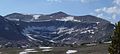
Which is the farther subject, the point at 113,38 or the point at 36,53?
the point at 36,53

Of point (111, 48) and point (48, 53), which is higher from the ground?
point (111, 48)

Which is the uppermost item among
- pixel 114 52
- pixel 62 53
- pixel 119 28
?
pixel 119 28

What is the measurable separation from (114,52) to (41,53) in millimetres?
154112

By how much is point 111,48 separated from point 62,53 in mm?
142826

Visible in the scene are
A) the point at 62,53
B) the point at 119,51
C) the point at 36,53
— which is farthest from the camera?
the point at 36,53

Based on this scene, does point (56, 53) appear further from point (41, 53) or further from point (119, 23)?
point (119, 23)

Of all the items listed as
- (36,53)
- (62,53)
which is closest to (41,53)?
(36,53)

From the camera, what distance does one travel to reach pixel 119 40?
136 feet

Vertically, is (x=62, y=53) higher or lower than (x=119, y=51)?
lower

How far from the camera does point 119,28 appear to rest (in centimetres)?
4172

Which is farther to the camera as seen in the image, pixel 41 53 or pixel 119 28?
pixel 41 53

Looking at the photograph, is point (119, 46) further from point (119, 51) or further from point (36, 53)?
point (36, 53)

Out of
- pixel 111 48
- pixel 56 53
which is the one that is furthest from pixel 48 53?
pixel 111 48

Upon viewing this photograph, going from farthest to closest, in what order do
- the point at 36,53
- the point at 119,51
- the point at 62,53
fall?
the point at 36,53 < the point at 62,53 < the point at 119,51
